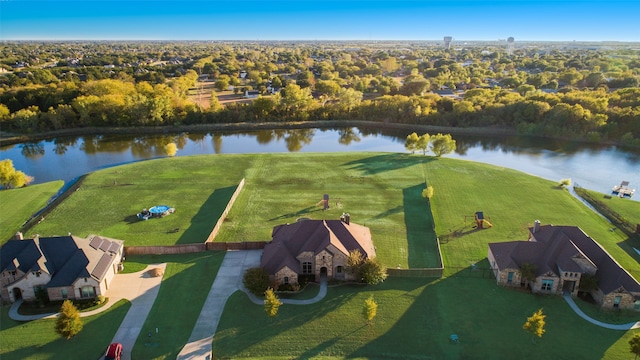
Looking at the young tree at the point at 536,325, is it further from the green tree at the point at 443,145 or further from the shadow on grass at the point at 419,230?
the green tree at the point at 443,145

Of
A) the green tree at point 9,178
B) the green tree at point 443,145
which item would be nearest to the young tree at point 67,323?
the green tree at point 9,178

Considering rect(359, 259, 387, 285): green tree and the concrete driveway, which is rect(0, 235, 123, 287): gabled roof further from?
rect(359, 259, 387, 285): green tree

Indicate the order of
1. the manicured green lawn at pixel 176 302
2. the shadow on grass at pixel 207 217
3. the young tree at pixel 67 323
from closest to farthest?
1. the young tree at pixel 67 323
2. the manicured green lawn at pixel 176 302
3. the shadow on grass at pixel 207 217

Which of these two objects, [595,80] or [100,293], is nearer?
[100,293]

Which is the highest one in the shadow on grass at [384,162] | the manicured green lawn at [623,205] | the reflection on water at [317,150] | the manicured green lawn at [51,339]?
the shadow on grass at [384,162]

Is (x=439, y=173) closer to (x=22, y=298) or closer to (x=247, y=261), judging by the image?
(x=247, y=261)

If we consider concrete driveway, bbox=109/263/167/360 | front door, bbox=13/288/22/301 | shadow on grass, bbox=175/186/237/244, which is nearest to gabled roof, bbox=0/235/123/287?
front door, bbox=13/288/22/301

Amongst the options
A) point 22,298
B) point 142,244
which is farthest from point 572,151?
point 22,298

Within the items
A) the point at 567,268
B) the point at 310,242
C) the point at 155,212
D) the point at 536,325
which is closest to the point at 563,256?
the point at 567,268
